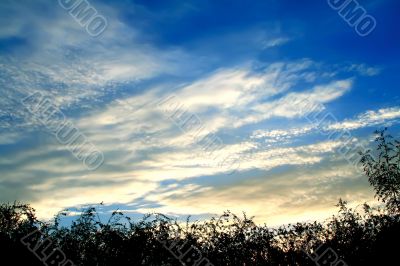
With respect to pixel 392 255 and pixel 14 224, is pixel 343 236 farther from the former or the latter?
pixel 14 224

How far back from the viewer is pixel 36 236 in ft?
89.5

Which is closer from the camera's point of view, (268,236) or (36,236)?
(36,236)

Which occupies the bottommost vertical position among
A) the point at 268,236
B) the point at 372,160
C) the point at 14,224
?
the point at 268,236

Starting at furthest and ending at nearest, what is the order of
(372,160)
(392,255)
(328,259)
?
(372,160) < (328,259) < (392,255)

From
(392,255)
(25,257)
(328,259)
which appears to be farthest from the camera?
(328,259)

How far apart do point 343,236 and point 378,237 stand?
308cm

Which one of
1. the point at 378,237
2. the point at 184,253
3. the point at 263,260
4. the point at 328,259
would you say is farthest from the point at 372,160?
the point at 184,253
